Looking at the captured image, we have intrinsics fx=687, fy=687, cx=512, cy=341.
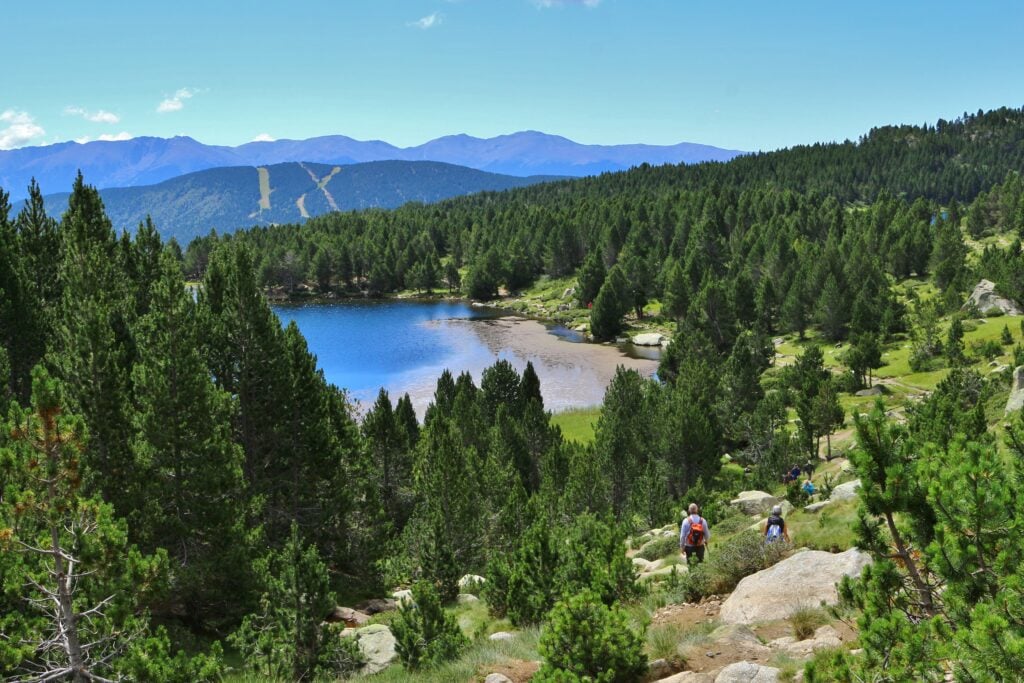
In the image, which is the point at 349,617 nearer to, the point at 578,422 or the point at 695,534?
the point at 695,534

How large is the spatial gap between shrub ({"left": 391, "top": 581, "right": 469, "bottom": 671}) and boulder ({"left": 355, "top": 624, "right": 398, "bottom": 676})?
84cm

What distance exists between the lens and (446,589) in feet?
87.2

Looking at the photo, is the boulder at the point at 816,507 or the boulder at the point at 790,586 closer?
the boulder at the point at 790,586

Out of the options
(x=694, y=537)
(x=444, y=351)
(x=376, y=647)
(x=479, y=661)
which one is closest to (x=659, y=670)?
(x=479, y=661)

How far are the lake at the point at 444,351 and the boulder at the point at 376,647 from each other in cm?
5254

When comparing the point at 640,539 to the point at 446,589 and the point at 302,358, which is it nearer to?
the point at 446,589

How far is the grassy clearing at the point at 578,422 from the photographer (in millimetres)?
63000

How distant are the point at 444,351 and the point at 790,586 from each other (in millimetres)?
89259

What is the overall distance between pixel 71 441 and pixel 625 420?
42.6 meters

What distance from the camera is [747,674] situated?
9891mm

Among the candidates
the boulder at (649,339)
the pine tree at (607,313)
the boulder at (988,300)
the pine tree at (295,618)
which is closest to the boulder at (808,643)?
the pine tree at (295,618)

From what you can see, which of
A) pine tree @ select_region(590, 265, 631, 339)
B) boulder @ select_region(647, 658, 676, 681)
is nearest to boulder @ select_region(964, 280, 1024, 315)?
pine tree @ select_region(590, 265, 631, 339)

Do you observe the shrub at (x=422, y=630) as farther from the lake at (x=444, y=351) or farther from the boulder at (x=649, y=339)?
the boulder at (x=649, y=339)

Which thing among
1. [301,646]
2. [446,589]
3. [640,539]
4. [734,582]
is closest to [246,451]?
[446,589]
